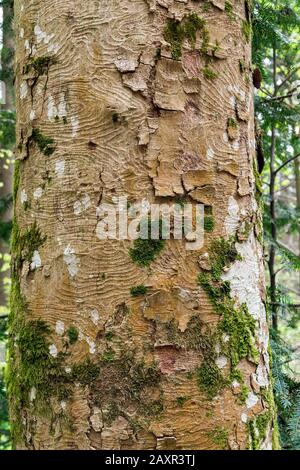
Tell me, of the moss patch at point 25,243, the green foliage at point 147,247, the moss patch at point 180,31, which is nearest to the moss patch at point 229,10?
the moss patch at point 180,31

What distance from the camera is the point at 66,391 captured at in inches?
40.1

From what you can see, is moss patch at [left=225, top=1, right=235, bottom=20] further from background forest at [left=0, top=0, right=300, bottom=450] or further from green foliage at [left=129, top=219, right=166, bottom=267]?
green foliage at [left=129, top=219, right=166, bottom=267]

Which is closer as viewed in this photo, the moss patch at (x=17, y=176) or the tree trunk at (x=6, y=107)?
the moss patch at (x=17, y=176)

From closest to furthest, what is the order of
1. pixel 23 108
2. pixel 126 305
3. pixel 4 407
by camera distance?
pixel 126 305 < pixel 23 108 < pixel 4 407

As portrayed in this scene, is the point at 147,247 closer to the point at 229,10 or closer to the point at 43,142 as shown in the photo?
the point at 43,142

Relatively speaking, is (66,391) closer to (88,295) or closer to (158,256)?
(88,295)

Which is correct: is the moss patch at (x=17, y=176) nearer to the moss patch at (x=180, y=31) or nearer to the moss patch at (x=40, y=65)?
the moss patch at (x=40, y=65)

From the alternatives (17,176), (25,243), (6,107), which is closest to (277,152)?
(17,176)

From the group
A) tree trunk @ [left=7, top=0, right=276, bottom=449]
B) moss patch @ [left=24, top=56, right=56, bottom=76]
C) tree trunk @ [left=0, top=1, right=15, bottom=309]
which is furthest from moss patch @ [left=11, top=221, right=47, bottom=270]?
tree trunk @ [left=0, top=1, right=15, bottom=309]

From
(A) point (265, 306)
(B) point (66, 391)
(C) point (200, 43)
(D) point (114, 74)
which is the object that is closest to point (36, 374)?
(B) point (66, 391)

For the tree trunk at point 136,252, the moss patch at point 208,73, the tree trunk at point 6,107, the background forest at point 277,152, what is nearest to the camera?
the tree trunk at point 136,252

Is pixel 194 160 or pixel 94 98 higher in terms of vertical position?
pixel 94 98

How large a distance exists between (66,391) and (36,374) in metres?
0.10

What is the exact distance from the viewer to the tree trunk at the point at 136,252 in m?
1.00
